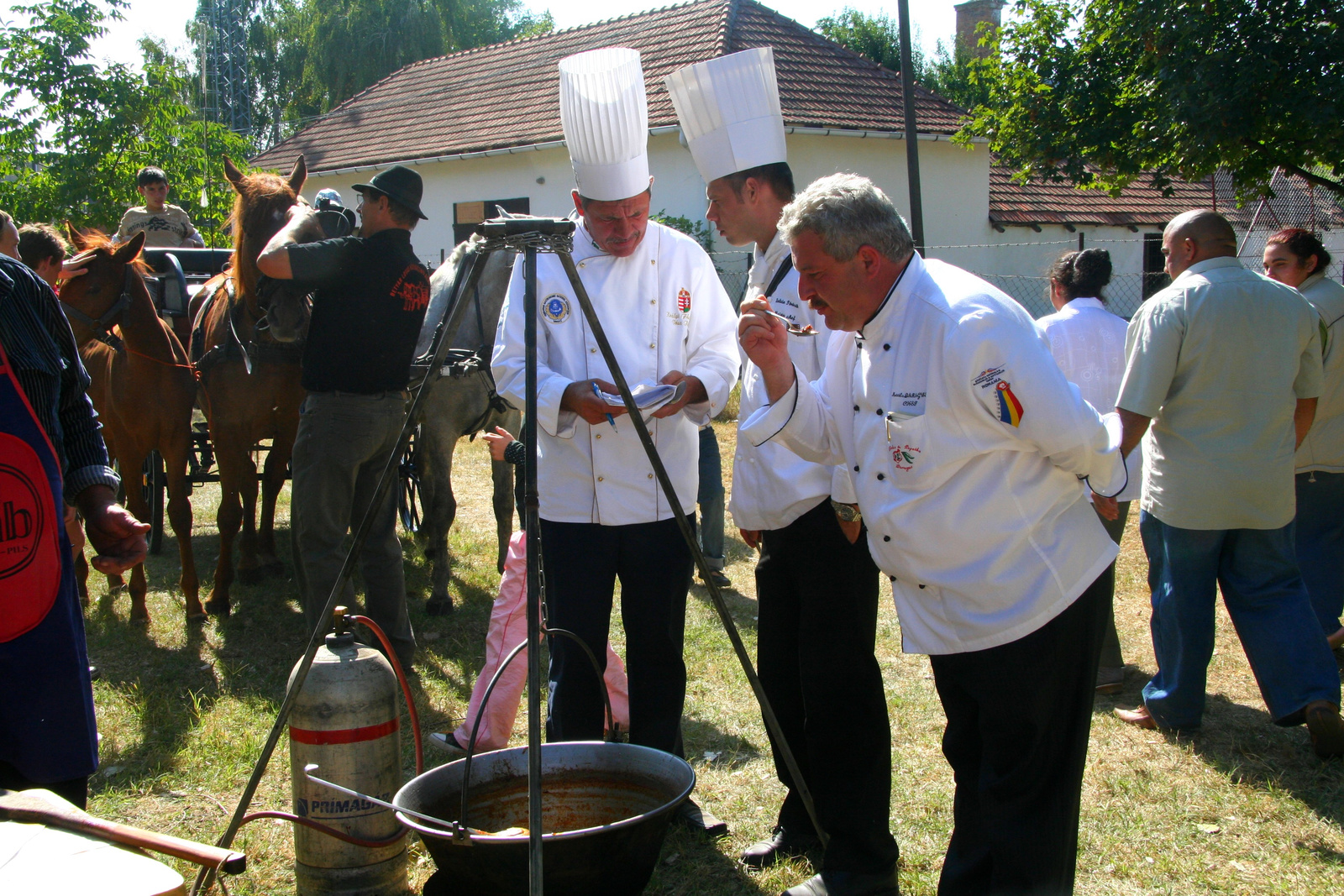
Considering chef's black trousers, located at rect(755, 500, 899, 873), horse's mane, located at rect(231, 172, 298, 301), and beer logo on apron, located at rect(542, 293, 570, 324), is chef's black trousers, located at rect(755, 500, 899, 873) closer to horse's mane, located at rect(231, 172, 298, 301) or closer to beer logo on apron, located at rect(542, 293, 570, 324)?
beer logo on apron, located at rect(542, 293, 570, 324)

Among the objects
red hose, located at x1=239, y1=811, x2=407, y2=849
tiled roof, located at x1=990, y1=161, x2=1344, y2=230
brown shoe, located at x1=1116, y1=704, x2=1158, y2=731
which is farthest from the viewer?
tiled roof, located at x1=990, y1=161, x2=1344, y2=230

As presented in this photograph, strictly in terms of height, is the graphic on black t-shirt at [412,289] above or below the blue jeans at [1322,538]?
above

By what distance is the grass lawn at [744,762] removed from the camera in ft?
10.7

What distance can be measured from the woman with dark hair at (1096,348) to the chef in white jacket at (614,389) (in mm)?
2160

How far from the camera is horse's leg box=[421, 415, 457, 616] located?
20.1 ft

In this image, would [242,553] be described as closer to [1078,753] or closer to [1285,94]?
[1078,753]

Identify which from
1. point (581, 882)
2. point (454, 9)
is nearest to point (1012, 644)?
point (581, 882)

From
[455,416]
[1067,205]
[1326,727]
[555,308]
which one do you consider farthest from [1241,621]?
[1067,205]

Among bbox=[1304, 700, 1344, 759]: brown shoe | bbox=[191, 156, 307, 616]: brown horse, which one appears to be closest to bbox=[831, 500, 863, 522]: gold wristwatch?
bbox=[1304, 700, 1344, 759]: brown shoe

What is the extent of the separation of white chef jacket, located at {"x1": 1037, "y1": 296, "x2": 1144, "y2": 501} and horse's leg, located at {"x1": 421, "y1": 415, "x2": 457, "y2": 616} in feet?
11.8

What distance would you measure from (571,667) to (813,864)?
3.21 ft

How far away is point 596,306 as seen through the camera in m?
3.26

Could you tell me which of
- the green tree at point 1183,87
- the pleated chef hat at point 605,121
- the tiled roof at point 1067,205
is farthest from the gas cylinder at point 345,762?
the tiled roof at point 1067,205

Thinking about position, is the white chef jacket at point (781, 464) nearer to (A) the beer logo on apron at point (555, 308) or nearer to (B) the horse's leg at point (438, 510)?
(A) the beer logo on apron at point (555, 308)
